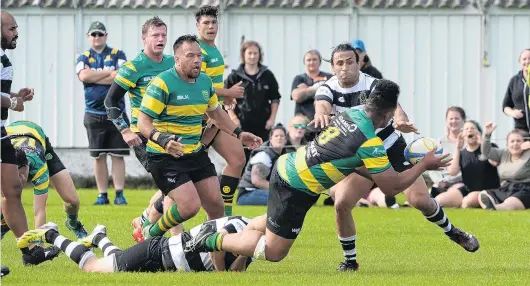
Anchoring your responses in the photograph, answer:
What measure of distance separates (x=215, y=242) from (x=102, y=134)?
8903mm

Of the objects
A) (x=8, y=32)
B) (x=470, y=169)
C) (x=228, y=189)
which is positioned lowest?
(x=470, y=169)

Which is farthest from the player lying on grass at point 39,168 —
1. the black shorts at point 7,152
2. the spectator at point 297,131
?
the spectator at point 297,131

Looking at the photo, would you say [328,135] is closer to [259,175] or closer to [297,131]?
[259,175]

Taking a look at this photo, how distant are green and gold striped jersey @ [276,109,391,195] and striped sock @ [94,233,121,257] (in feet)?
4.78

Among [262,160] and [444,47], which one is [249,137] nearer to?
[262,160]

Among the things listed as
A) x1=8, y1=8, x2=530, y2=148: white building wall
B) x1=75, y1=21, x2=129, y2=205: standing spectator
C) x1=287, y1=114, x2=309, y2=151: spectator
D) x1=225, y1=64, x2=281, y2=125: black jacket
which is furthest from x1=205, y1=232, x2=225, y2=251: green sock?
x1=8, y1=8, x2=530, y2=148: white building wall

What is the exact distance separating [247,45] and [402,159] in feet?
23.5

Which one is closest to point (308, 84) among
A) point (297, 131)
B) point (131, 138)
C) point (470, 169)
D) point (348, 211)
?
point (297, 131)

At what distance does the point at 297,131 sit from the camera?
59.0ft

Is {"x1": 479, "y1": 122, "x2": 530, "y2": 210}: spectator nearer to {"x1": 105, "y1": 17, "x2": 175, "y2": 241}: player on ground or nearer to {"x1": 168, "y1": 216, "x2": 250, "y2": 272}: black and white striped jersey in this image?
{"x1": 105, "y1": 17, "x2": 175, "y2": 241}: player on ground

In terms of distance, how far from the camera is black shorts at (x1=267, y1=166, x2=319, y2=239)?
9.69 m

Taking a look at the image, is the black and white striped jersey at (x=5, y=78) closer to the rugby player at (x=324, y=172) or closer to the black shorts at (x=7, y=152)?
the black shorts at (x=7, y=152)

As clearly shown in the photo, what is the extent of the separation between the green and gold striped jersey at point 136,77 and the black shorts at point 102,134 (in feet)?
20.5

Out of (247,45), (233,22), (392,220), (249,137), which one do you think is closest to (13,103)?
(249,137)
